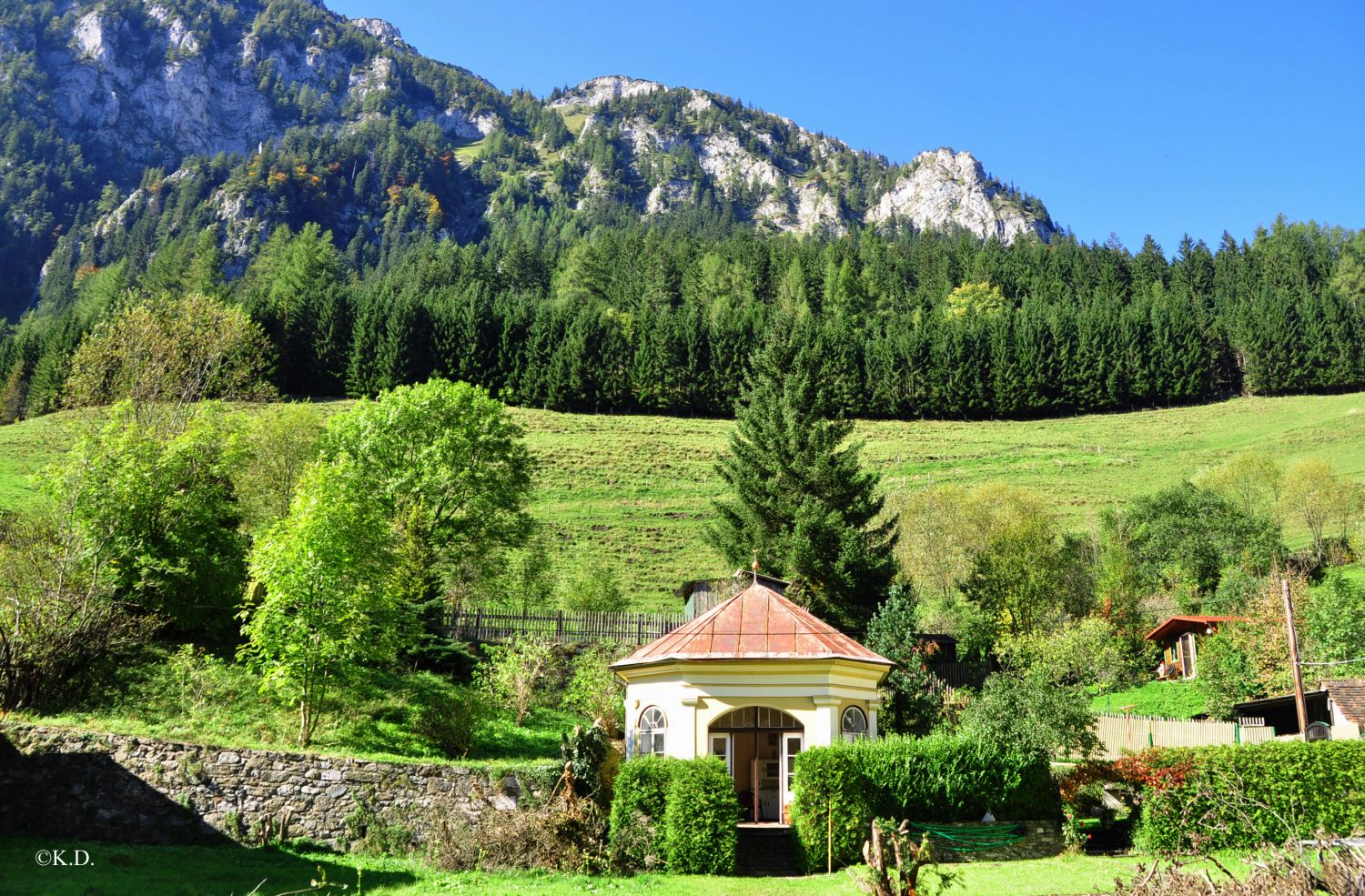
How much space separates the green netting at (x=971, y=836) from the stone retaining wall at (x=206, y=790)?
723 centimetres

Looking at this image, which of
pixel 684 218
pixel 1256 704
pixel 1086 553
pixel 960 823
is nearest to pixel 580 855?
pixel 960 823

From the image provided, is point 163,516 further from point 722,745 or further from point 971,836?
point 971,836

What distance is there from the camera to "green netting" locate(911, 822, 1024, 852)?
17109mm

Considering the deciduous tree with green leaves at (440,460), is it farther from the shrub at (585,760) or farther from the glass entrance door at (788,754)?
the shrub at (585,760)

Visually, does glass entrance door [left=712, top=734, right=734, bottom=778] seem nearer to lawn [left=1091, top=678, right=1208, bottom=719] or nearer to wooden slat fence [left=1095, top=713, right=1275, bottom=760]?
wooden slat fence [left=1095, top=713, right=1275, bottom=760]

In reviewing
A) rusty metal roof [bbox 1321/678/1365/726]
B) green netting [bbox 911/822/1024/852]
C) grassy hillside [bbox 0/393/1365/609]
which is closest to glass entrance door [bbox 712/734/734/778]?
green netting [bbox 911/822/1024/852]

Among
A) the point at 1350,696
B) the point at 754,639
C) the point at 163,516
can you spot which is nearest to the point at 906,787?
the point at 754,639

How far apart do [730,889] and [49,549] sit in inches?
704

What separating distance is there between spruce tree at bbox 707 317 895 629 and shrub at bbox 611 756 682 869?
15879 mm

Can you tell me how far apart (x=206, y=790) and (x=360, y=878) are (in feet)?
15.8

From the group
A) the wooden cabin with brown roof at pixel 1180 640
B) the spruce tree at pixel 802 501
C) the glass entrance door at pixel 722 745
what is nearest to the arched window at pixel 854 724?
the glass entrance door at pixel 722 745

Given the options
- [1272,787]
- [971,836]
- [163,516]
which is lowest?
[971,836]

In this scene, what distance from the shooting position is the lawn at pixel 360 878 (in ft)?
41.9

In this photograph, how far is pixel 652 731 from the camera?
68.9ft
